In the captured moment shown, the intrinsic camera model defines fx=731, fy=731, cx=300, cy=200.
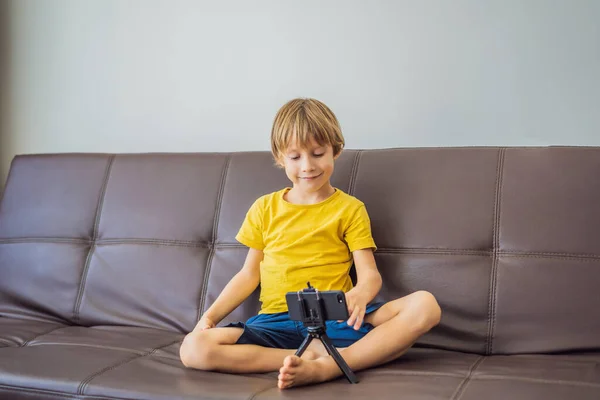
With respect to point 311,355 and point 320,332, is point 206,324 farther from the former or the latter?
point 320,332

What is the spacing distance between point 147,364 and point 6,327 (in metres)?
0.62

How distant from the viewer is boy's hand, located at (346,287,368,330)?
5.05 ft

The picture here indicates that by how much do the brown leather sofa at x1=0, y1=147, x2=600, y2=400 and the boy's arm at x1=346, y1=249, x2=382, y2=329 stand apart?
0.34ft

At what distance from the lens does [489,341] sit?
5.75ft

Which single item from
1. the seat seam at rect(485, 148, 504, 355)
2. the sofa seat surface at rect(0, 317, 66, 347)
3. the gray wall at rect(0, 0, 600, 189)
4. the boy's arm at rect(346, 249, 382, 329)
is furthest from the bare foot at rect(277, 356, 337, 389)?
the gray wall at rect(0, 0, 600, 189)

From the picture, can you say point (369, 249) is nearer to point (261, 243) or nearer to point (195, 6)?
point (261, 243)

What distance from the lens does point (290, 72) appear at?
2357mm

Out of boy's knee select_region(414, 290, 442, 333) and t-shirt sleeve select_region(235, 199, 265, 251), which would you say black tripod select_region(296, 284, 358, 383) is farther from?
t-shirt sleeve select_region(235, 199, 265, 251)

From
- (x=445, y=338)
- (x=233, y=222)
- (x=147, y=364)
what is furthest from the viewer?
(x=233, y=222)

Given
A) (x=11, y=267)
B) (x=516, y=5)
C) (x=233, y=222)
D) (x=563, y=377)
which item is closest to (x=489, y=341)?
(x=563, y=377)

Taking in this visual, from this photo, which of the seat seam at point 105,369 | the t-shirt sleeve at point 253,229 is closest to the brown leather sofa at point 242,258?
the seat seam at point 105,369

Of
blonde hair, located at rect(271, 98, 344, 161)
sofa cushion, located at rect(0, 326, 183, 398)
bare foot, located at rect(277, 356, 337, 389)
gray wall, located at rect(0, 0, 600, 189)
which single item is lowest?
sofa cushion, located at rect(0, 326, 183, 398)

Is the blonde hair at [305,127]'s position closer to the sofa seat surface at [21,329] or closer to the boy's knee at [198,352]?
the boy's knee at [198,352]

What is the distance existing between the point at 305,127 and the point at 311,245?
0.29 metres
